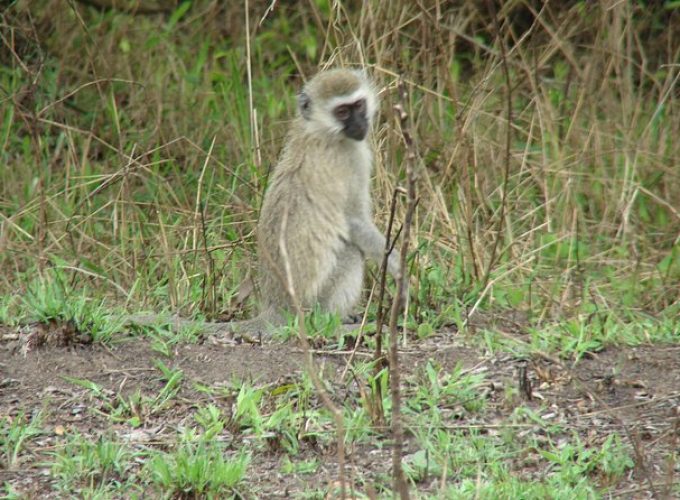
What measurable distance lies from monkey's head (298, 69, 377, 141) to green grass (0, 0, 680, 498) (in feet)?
1.10

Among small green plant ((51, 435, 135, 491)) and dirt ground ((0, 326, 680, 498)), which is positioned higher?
small green plant ((51, 435, 135, 491))

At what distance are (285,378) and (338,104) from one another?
1.57 metres

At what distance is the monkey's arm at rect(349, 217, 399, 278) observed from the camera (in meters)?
5.49

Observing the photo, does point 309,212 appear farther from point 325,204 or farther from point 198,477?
point 198,477

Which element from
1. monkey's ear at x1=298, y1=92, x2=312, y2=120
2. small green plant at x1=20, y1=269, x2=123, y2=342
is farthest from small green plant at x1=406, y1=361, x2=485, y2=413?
monkey's ear at x1=298, y1=92, x2=312, y2=120

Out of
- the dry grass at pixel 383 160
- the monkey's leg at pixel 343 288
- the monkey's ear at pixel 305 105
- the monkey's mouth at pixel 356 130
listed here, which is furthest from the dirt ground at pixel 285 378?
the monkey's ear at pixel 305 105

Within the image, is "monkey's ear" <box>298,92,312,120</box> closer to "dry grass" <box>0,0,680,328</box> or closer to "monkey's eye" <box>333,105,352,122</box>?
"monkey's eye" <box>333,105,352,122</box>

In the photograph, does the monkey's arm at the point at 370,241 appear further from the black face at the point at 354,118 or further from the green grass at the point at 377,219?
the black face at the point at 354,118

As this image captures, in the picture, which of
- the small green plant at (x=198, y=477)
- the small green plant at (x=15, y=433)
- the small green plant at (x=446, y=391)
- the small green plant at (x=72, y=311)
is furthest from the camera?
the small green plant at (x=72, y=311)

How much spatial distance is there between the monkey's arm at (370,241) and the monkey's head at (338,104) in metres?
0.42

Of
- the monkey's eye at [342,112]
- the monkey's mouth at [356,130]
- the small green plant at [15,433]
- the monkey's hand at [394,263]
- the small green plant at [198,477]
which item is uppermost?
the monkey's eye at [342,112]

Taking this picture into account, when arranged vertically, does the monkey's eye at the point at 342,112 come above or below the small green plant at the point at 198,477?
above

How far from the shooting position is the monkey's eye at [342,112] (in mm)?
5453

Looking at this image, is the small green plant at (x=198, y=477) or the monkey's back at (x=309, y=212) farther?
the monkey's back at (x=309, y=212)
